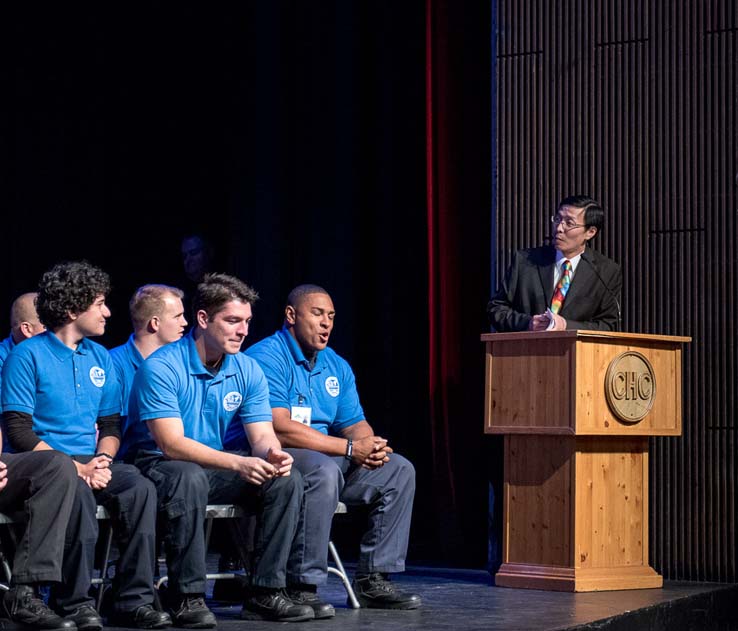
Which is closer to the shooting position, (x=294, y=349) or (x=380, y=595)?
(x=380, y=595)

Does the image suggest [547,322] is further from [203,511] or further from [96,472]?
[96,472]

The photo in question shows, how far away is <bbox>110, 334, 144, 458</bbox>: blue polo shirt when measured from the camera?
392cm

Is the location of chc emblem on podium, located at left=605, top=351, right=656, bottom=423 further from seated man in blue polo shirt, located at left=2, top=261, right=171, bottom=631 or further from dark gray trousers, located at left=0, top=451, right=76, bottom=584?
dark gray trousers, located at left=0, top=451, right=76, bottom=584

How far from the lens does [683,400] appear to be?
202 inches

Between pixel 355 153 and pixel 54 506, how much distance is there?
132 inches

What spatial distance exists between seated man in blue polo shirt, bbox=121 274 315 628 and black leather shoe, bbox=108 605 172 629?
70 mm

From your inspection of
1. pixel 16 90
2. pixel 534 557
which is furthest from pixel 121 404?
pixel 16 90

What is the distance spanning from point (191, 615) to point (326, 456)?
29.7 inches

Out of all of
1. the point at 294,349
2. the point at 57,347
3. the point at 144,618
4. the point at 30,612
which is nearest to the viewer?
the point at 30,612

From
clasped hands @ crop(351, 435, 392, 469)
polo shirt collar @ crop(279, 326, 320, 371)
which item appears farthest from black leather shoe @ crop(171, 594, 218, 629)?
polo shirt collar @ crop(279, 326, 320, 371)

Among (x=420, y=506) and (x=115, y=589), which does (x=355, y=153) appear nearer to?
(x=420, y=506)

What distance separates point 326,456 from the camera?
3.96 metres

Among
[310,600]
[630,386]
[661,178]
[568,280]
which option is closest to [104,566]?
[310,600]

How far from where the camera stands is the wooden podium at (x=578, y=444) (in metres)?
4.53
